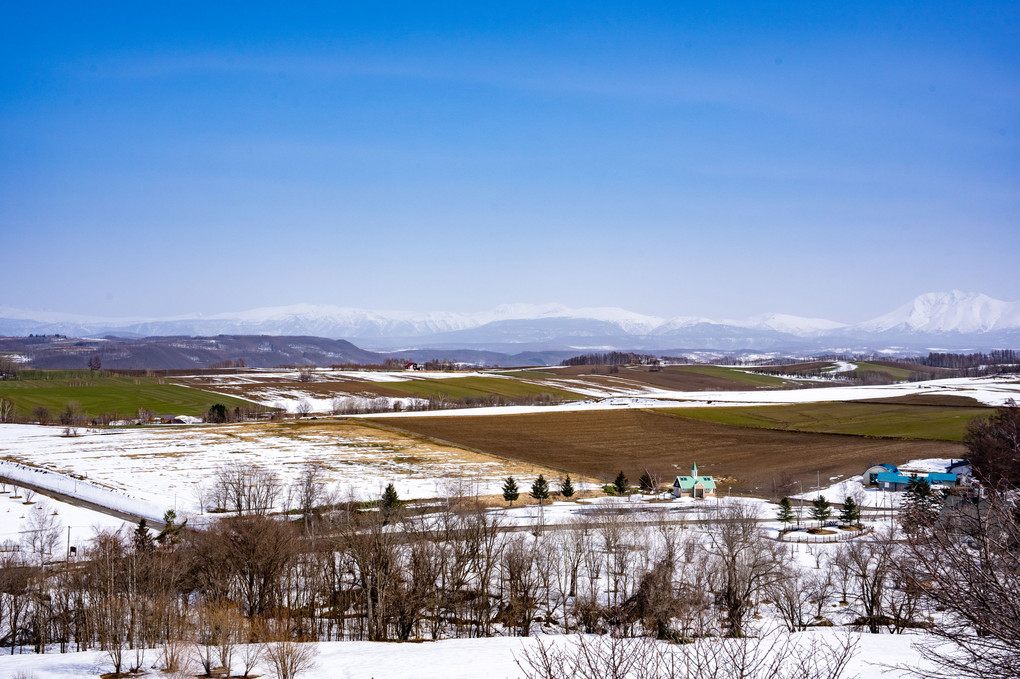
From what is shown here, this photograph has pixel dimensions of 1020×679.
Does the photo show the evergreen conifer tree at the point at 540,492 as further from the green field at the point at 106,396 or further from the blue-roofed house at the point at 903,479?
Result: the green field at the point at 106,396

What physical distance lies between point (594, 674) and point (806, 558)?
39.0 meters

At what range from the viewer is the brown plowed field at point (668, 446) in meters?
75.0

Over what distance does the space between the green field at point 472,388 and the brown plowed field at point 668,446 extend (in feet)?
119

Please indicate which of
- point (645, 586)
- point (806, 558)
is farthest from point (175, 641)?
point (806, 558)

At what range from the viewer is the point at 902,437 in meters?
87.4

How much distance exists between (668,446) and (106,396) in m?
93.5

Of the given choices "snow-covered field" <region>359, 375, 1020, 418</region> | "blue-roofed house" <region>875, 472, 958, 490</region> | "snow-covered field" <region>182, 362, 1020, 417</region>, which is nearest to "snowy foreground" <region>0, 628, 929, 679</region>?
"blue-roofed house" <region>875, 472, 958, 490</region>

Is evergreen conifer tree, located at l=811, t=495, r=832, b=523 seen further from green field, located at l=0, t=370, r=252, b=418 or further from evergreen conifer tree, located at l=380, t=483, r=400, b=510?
green field, located at l=0, t=370, r=252, b=418

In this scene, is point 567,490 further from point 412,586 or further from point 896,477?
point 896,477

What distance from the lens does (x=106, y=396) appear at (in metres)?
123

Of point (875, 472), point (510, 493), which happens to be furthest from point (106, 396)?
point (875, 472)

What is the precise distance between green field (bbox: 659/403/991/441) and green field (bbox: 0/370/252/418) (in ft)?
264

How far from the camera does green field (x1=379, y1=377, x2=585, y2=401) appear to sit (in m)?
149

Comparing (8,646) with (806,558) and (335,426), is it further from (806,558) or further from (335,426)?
(335,426)
